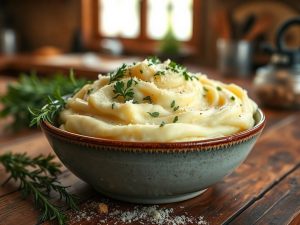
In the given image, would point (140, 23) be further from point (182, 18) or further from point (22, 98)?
point (22, 98)

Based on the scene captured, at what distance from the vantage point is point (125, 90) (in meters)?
0.87

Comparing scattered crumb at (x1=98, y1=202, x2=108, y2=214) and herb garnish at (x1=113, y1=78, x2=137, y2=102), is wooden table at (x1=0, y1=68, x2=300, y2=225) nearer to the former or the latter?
scattered crumb at (x1=98, y1=202, x2=108, y2=214)

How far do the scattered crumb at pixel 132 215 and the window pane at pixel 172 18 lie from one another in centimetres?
277

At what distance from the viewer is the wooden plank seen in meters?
0.83

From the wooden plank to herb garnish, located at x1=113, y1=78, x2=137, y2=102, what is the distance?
0.97ft

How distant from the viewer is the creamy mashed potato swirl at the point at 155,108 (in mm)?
788

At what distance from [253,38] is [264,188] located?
1950mm

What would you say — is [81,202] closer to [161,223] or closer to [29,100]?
[161,223]

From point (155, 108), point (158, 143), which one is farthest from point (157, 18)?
point (158, 143)

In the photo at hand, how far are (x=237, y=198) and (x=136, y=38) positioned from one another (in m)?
3.10

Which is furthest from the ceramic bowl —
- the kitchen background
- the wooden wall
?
the wooden wall

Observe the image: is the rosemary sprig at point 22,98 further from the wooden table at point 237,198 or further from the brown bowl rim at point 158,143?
the brown bowl rim at point 158,143

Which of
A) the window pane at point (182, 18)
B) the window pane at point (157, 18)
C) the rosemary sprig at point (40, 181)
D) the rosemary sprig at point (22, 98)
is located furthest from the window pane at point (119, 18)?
the rosemary sprig at point (40, 181)

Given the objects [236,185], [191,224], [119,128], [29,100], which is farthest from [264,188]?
[29,100]
